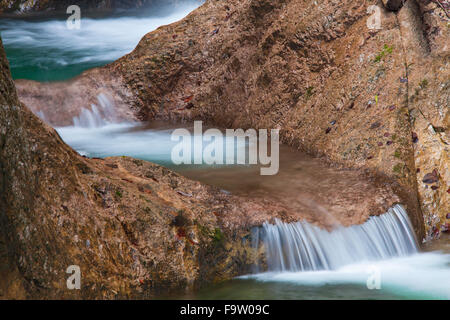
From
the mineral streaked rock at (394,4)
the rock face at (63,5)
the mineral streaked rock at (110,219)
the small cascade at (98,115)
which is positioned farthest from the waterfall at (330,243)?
the rock face at (63,5)

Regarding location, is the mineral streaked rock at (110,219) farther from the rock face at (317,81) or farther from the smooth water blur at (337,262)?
the rock face at (317,81)

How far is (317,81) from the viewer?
27.3ft

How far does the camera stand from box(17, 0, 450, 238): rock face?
692 centimetres

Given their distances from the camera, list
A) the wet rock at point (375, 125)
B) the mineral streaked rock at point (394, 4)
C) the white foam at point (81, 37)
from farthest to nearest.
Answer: the white foam at point (81, 37)
the mineral streaked rock at point (394, 4)
the wet rock at point (375, 125)

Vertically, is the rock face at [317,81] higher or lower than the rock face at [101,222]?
higher

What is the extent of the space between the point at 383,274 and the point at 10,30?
12.1m

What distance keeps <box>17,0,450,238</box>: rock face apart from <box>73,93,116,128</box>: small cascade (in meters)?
0.19

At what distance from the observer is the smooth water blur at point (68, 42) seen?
11227 mm

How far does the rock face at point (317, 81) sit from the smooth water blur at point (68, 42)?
115cm

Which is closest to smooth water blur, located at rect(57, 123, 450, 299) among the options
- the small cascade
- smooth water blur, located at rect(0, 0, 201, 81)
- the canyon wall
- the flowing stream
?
the flowing stream

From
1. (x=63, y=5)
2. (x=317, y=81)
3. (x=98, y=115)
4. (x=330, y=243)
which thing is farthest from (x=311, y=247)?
(x=63, y=5)

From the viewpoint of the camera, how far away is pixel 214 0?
10.5 m

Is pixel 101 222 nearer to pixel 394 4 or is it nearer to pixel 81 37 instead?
pixel 394 4

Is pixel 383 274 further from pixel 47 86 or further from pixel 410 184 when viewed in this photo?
pixel 47 86
